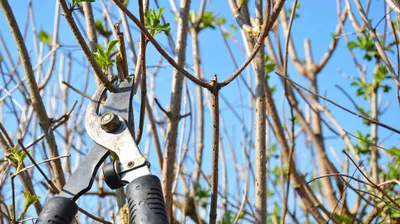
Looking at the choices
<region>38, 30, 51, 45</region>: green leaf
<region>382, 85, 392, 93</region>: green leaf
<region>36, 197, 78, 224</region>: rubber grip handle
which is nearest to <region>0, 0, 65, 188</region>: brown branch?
<region>36, 197, 78, 224</region>: rubber grip handle

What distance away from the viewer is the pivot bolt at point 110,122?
1.36 meters

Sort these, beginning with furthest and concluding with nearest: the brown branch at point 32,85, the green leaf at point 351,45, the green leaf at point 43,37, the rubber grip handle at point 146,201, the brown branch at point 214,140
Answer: the green leaf at point 43,37 < the green leaf at point 351,45 < the brown branch at point 32,85 < the brown branch at point 214,140 < the rubber grip handle at point 146,201

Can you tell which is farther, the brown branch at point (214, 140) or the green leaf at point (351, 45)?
the green leaf at point (351, 45)

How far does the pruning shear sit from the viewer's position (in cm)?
117

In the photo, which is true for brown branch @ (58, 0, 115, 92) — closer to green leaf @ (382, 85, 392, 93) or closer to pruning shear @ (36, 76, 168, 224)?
pruning shear @ (36, 76, 168, 224)

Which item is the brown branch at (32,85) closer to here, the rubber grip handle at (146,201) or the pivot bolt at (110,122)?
the pivot bolt at (110,122)

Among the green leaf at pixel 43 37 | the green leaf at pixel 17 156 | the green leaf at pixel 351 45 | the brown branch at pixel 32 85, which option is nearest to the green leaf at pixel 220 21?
the green leaf at pixel 351 45

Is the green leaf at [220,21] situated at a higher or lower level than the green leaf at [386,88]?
higher

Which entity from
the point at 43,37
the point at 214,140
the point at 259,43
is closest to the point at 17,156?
the point at 214,140

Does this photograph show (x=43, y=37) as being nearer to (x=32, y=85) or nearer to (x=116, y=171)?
(x=32, y=85)

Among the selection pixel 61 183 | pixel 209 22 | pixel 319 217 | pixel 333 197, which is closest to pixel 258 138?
pixel 61 183

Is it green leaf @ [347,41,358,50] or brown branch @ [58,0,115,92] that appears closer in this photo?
brown branch @ [58,0,115,92]

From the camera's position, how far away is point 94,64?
137 cm

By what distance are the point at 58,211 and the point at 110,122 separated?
24cm
